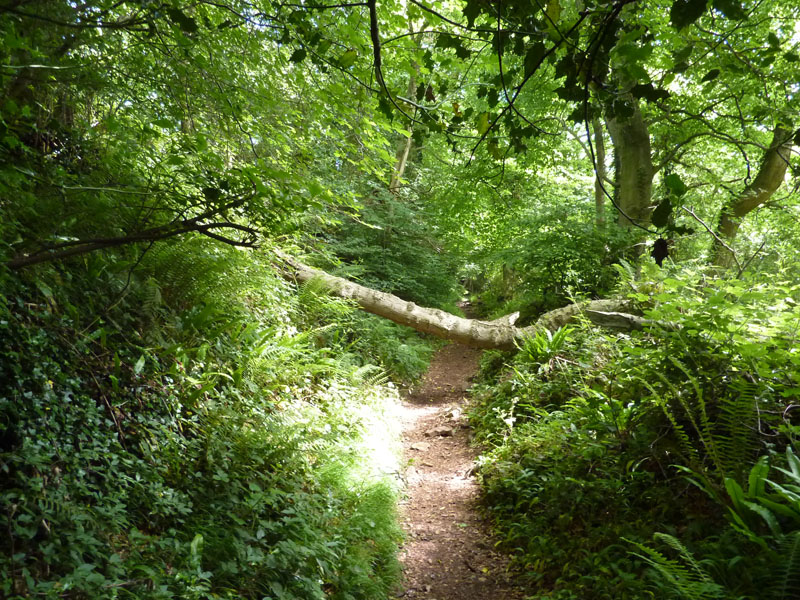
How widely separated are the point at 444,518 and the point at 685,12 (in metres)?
4.78

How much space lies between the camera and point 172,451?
3.26 m

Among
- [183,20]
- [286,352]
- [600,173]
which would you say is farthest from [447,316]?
[183,20]

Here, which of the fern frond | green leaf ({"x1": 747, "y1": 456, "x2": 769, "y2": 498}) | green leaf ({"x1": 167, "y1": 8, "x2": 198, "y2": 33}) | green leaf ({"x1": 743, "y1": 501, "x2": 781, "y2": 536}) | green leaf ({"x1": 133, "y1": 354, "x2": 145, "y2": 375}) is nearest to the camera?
green leaf ({"x1": 167, "y1": 8, "x2": 198, "y2": 33})

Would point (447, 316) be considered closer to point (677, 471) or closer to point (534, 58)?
point (677, 471)

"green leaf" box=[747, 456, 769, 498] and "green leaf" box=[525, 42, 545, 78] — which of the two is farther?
"green leaf" box=[747, 456, 769, 498]

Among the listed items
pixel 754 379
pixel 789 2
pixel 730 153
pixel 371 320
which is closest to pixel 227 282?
pixel 371 320

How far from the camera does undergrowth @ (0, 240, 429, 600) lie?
90.4 inches

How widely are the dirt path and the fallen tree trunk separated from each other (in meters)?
1.29

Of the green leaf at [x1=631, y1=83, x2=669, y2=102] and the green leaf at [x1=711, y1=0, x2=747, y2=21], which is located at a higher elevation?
the green leaf at [x1=711, y1=0, x2=747, y2=21]

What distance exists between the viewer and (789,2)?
255 inches

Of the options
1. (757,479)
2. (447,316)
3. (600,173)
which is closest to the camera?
(757,479)

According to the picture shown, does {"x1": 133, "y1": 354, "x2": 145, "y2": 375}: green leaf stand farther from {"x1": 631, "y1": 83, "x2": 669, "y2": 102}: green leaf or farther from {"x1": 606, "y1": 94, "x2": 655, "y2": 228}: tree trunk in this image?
{"x1": 606, "y1": 94, "x2": 655, "y2": 228}: tree trunk

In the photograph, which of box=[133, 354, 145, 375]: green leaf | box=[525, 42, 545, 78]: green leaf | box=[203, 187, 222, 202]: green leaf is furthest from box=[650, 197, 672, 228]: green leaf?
box=[133, 354, 145, 375]: green leaf

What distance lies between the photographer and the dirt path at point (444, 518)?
3.79 meters
